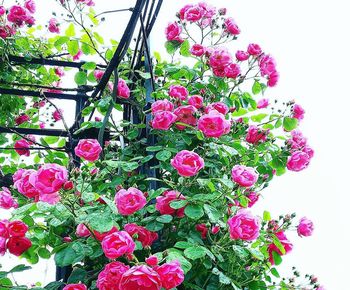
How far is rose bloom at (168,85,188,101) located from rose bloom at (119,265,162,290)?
80 cm

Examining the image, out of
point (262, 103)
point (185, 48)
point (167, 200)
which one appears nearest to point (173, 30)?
point (185, 48)

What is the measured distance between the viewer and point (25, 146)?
8.35ft

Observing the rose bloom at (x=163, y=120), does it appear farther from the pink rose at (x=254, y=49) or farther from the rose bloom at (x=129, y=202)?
the pink rose at (x=254, y=49)

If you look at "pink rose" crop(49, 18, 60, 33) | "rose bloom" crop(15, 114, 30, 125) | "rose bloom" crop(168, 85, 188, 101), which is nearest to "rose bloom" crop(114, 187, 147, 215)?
"rose bloom" crop(168, 85, 188, 101)

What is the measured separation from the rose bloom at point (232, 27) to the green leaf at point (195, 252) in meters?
0.88

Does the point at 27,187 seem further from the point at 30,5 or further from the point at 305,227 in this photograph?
the point at 30,5

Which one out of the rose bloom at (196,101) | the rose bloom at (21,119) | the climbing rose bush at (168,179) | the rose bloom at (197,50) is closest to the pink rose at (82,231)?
the climbing rose bush at (168,179)

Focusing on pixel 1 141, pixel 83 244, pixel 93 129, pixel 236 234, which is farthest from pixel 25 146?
pixel 236 234

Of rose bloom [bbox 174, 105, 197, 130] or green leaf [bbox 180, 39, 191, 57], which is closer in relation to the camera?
rose bloom [bbox 174, 105, 197, 130]

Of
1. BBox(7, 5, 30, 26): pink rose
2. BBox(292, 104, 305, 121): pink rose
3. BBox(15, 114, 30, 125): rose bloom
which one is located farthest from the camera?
BBox(15, 114, 30, 125): rose bloom

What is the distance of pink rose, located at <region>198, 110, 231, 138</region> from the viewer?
1608 millimetres

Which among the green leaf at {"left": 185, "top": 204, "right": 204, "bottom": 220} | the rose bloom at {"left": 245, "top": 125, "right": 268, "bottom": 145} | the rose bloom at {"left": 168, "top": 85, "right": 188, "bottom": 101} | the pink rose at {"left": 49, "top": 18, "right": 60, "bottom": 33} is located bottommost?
the green leaf at {"left": 185, "top": 204, "right": 204, "bottom": 220}

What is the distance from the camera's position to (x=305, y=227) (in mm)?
1771

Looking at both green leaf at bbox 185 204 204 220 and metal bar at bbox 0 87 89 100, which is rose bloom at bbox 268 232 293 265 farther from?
metal bar at bbox 0 87 89 100
